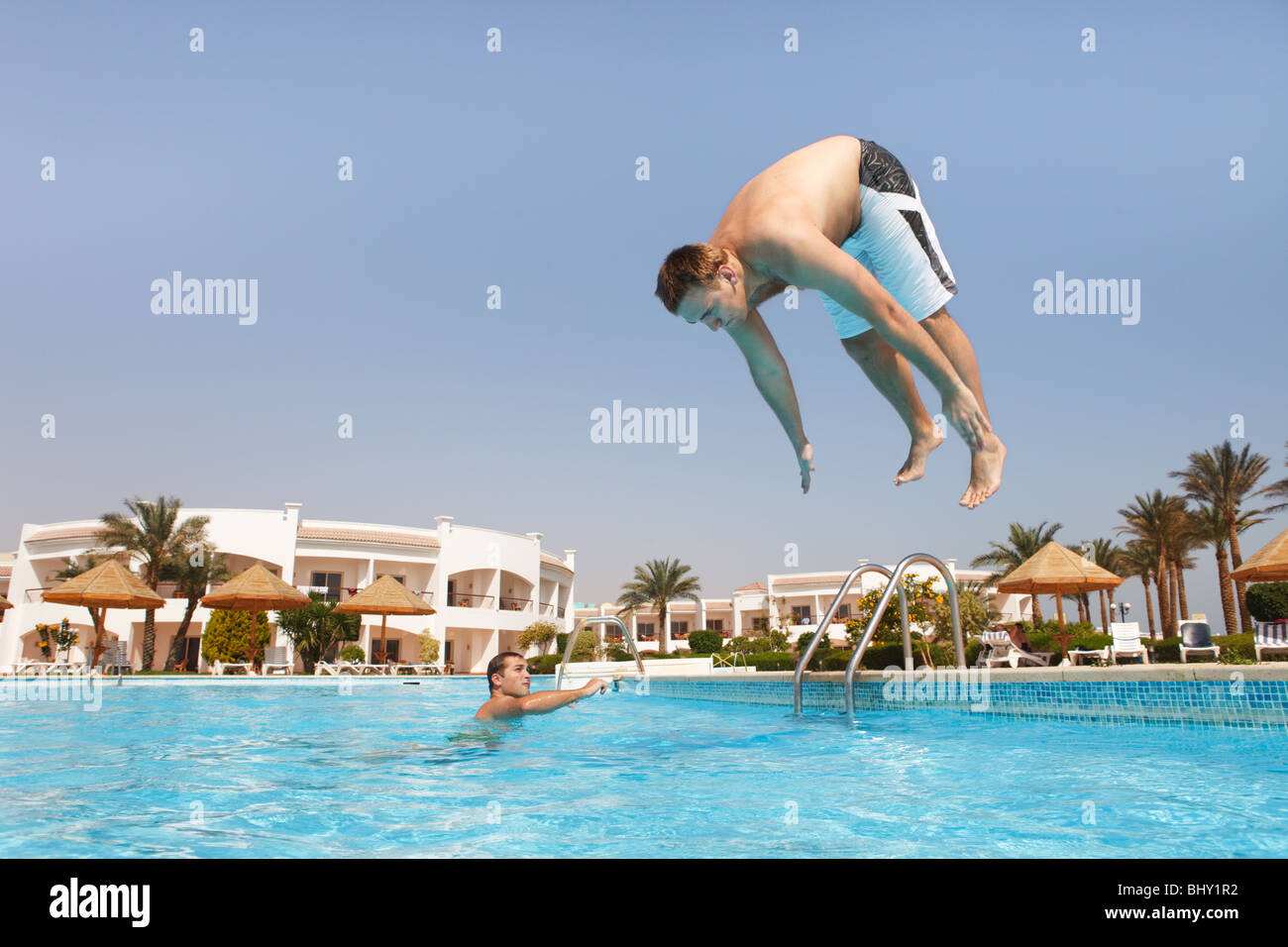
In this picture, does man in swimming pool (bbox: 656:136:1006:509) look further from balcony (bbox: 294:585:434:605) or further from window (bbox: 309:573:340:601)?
window (bbox: 309:573:340:601)

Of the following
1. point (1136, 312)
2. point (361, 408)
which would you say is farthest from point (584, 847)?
point (361, 408)

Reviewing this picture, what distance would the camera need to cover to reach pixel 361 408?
24.3 m

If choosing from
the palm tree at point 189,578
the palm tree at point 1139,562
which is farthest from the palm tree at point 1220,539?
the palm tree at point 189,578

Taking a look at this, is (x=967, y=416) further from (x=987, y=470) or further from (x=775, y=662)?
(x=775, y=662)

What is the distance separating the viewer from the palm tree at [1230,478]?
3266 cm

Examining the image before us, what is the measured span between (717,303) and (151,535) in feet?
120


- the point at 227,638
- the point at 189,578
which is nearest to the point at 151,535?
the point at 189,578

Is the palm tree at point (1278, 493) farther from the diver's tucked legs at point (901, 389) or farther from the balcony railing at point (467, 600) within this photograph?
the diver's tucked legs at point (901, 389)

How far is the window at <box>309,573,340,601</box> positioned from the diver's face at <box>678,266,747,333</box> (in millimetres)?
36266

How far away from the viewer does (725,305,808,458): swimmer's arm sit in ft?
10.2

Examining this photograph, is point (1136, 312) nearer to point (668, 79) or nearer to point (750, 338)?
point (750, 338)

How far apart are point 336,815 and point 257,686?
17336mm

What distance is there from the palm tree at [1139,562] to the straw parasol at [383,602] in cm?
3375
